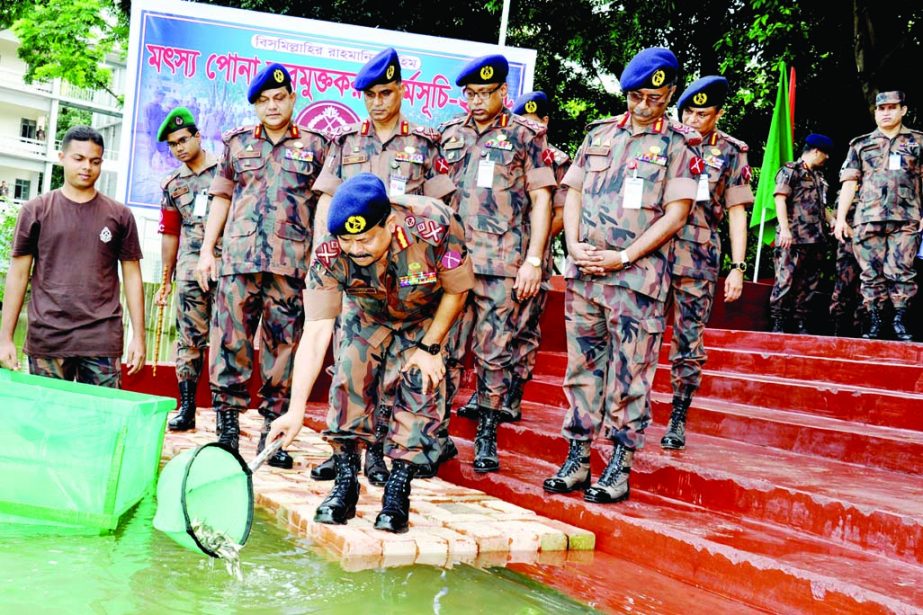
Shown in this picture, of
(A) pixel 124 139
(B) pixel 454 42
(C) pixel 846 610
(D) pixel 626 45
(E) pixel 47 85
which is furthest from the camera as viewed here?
(E) pixel 47 85

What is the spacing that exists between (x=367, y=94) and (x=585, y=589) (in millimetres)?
2834

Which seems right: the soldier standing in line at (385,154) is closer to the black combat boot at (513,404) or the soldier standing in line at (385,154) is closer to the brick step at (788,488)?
the black combat boot at (513,404)

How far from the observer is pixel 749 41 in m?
12.1

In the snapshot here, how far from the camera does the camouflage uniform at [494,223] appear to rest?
494cm

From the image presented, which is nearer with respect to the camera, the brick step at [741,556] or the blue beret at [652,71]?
the brick step at [741,556]

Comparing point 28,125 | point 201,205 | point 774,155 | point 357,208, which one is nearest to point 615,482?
point 357,208

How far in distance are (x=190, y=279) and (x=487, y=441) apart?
2.47m

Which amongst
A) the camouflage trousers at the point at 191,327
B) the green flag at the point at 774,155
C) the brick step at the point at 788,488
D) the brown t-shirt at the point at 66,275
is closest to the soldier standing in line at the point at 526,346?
the brick step at the point at 788,488

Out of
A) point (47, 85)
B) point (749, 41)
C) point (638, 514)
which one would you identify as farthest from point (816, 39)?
point (47, 85)

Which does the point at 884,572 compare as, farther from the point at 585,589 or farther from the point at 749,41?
the point at 749,41

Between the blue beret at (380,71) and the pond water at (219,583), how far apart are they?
239 cm

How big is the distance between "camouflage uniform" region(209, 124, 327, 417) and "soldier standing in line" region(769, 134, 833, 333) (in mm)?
4935

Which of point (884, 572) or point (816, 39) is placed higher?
point (816, 39)

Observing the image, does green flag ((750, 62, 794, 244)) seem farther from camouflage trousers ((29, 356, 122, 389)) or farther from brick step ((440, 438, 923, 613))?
camouflage trousers ((29, 356, 122, 389))
